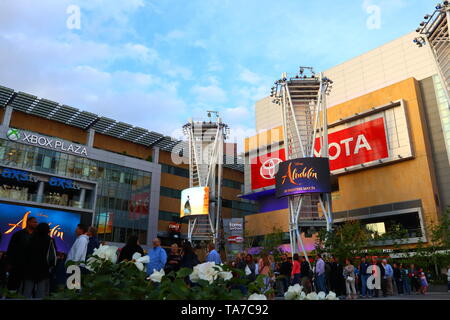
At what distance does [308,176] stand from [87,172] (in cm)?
2765

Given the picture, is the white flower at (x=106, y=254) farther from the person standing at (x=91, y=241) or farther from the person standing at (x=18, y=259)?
the person standing at (x=91, y=241)

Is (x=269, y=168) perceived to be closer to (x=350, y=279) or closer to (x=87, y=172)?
(x=87, y=172)

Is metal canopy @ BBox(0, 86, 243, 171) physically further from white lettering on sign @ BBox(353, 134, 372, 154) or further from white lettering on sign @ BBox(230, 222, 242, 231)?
white lettering on sign @ BBox(353, 134, 372, 154)

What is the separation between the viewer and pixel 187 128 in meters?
52.3

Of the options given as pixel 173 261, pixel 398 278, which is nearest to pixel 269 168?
pixel 398 278

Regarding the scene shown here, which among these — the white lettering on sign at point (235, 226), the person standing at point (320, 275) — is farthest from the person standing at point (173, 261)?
the white lettering on sign at point (235, 226)

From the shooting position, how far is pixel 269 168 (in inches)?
2211

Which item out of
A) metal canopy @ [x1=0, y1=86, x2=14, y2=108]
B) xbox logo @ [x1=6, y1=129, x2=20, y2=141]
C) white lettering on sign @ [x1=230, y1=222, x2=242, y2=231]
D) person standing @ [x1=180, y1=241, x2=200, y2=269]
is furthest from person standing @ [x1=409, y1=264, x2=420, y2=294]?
metal canopy @ [x1=0, y1=86, x2=14, y2=108]

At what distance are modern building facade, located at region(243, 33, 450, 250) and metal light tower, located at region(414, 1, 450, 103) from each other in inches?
463

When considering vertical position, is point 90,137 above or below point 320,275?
above

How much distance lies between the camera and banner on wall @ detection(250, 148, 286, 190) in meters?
55.3

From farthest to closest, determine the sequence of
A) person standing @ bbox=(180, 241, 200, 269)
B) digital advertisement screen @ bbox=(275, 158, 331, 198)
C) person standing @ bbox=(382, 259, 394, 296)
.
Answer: digital advertisement screen @ bbox=(275, 158, 331, 198) < person standing @ bbox=(382, 259, 394, 296) < person standing @ bbox=(180, 241, 200, 269)

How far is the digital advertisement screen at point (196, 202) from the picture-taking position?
47719 millimetres

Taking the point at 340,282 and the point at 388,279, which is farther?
the point at 388,279
